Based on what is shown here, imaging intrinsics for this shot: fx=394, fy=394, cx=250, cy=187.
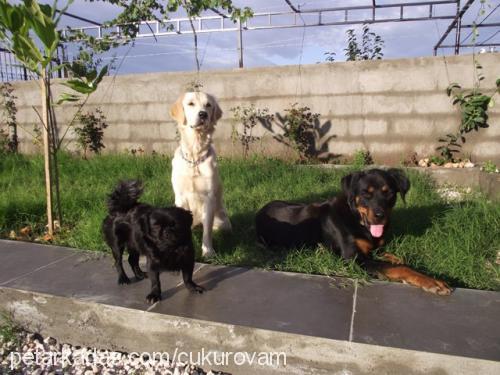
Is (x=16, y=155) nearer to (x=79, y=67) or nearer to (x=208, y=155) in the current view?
(x=79, y=67)

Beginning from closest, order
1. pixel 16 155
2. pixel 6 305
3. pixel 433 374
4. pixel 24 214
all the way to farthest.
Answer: pixel 433 374 < pixel 6 305 < pixel 24 214 < pixel 16 155

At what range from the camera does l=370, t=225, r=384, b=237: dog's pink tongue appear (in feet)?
10.8

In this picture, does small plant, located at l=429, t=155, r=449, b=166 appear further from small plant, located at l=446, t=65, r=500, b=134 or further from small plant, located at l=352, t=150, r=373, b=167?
small plant, located at l=352, t=150, r=373, b=167

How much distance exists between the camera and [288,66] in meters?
7.18

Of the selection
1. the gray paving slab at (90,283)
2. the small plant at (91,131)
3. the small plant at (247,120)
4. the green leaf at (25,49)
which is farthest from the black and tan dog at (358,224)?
the small plant at (91,131)

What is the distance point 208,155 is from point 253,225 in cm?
108

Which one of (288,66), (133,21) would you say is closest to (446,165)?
(288,66)

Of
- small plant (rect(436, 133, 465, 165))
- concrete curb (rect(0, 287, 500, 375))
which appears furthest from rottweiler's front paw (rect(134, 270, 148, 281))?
small plant (rect(436, 133, 465, 165))

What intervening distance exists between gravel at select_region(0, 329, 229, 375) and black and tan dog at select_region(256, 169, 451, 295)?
60.7 inches

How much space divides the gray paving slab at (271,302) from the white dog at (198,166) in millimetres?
732

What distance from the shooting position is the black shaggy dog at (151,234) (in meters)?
2.64

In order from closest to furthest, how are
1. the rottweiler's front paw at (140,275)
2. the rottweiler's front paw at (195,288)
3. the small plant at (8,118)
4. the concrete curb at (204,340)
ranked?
the concrete curb at (204,340), the rottweiler's front paw at (195,288), the rottweiler's front paw at (140,275), the small plant at (8,118)

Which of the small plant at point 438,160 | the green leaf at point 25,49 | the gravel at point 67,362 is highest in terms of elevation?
the green leaf at point 25,49

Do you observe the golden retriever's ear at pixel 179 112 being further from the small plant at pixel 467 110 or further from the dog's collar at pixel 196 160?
the small plant at pixel 467 110
